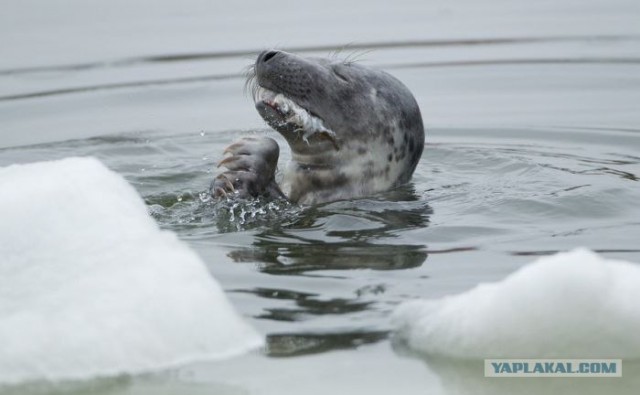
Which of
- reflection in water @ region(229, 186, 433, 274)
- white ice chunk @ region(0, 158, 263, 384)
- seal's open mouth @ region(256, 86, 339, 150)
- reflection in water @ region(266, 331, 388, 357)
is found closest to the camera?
white ice chunk @ region(0, 158, 263, 384)

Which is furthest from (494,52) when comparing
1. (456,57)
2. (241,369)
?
(241,369)

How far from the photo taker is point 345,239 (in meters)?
6.33

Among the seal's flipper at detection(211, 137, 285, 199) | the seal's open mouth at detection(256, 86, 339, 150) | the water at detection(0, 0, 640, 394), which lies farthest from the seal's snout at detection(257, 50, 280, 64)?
the water at detection(0, 0, 640, 394)

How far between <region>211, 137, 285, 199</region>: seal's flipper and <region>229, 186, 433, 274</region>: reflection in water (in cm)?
28

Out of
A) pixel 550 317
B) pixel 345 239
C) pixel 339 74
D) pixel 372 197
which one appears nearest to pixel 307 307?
pixel 550 317

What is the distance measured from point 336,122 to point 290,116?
341 millimetres

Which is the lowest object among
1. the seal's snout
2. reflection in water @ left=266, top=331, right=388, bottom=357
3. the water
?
the water

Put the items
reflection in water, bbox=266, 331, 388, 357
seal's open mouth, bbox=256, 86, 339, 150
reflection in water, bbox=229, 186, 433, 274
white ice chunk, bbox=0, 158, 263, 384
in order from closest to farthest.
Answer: white ice chunk, bbox=0, 158, 263, 384 < reflection in water, bbox=266, 331, 388, 357 < reflection in water, bbox=229, 186, 433, 274 < seal's open mouth, bbox=256, 86, 339, 150

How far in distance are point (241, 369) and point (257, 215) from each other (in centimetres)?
234

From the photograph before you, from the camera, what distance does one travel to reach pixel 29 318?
451cm

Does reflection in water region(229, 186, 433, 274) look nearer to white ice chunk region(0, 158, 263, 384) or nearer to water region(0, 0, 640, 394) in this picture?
water region(0, 0, 640, 394)

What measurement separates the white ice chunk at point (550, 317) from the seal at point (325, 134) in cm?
252

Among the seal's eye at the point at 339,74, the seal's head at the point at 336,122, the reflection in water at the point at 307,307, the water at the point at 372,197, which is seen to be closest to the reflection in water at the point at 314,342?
the water at the point at 372,197

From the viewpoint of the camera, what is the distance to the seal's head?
23.0 feet
